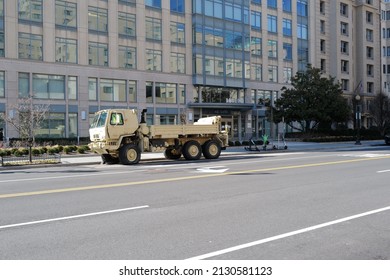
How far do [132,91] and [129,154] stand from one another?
2495 cm

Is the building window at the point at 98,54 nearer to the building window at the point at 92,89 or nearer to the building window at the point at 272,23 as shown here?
the building window at the point at 92,89

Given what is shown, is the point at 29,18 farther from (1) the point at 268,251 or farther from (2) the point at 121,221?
(1) the point at 268,251

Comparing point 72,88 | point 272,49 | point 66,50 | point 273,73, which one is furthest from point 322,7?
point 72,88

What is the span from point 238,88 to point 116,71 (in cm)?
1648

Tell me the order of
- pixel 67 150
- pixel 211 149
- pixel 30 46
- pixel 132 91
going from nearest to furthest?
pixel 211 149 < pixel 67 150 < pixel 30 46 < pixel 132 91

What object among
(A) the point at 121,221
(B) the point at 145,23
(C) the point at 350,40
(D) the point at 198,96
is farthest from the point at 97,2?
(C) the point at 350,40

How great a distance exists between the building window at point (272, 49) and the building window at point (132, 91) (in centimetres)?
2116

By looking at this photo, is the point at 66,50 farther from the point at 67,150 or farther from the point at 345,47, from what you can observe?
the point at 345,47

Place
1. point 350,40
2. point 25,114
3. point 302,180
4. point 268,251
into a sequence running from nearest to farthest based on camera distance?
point 268,251
point 302,180
point 25,114
point 350,40

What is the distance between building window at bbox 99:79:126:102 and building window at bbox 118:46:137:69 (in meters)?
1.86

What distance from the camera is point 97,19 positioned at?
141 feet

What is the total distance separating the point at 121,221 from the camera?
297 inches

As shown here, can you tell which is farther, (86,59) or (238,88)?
(238,88)

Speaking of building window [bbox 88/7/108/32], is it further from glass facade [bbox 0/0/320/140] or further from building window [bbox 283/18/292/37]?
building window [bbox 283/18/292/37]
